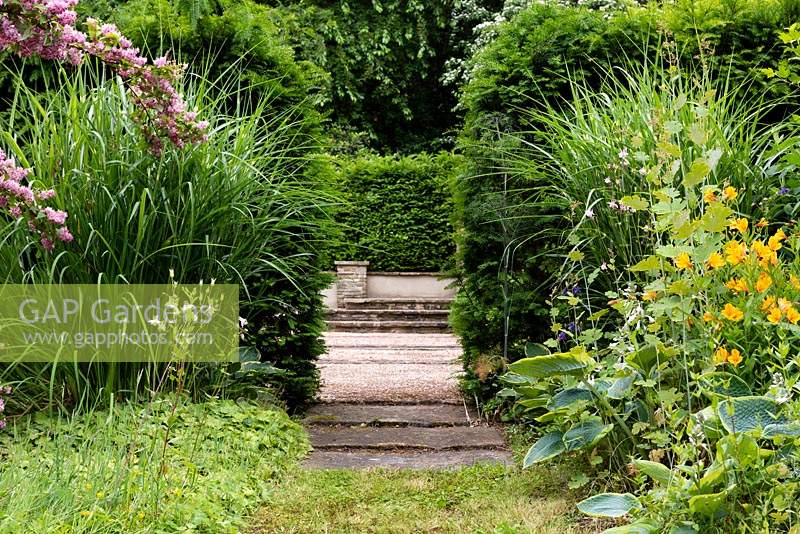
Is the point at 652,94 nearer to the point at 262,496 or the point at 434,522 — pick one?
the point at 434,522

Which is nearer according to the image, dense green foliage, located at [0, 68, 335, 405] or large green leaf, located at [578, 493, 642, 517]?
large green leaf, located at [578, 493, 642, 517]

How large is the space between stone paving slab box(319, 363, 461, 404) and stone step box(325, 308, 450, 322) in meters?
4.81

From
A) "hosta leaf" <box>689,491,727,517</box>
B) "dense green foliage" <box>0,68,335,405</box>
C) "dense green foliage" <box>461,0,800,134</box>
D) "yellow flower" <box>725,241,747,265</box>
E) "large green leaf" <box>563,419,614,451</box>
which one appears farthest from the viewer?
"dense green foliage" <box>461,0,800,134</box>

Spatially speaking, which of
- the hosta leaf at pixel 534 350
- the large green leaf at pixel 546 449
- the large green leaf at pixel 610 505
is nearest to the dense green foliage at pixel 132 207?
the hosta leaf at pixel 534 350

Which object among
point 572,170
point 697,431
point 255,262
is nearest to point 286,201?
point 255,262

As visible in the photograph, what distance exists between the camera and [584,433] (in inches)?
106

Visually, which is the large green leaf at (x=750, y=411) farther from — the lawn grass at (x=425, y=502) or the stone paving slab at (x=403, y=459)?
the stone paving slab at (x=403, y=459)

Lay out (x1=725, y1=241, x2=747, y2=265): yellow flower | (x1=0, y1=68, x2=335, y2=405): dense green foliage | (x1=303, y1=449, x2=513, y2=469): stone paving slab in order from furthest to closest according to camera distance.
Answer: (x1=303, y1=449, x2=513, y2=469): stone paving slab → (x1=0, y1=68, x2=335, y2=405): dense green foliage → (x1=725, y1=241, x2=747, y2=265): yellow flower

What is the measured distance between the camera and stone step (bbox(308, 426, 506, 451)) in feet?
12.5

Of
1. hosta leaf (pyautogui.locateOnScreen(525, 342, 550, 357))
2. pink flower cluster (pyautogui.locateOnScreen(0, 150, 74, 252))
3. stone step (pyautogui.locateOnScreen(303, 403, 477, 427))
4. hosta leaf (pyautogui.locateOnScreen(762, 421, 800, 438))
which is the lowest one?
stone step (pyautogui.locateOnScreen(303, 403, 477, 427))

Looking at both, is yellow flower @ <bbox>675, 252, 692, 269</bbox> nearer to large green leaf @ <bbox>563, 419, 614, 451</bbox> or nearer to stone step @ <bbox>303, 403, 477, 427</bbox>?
large green leaf @ <bbox>563, 419, 614, 451</bbox>

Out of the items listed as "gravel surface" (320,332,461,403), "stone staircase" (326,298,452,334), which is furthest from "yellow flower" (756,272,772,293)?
"stone staircase" (326,298,452,334)

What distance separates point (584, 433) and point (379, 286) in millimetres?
10299

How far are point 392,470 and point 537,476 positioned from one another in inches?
24.7
